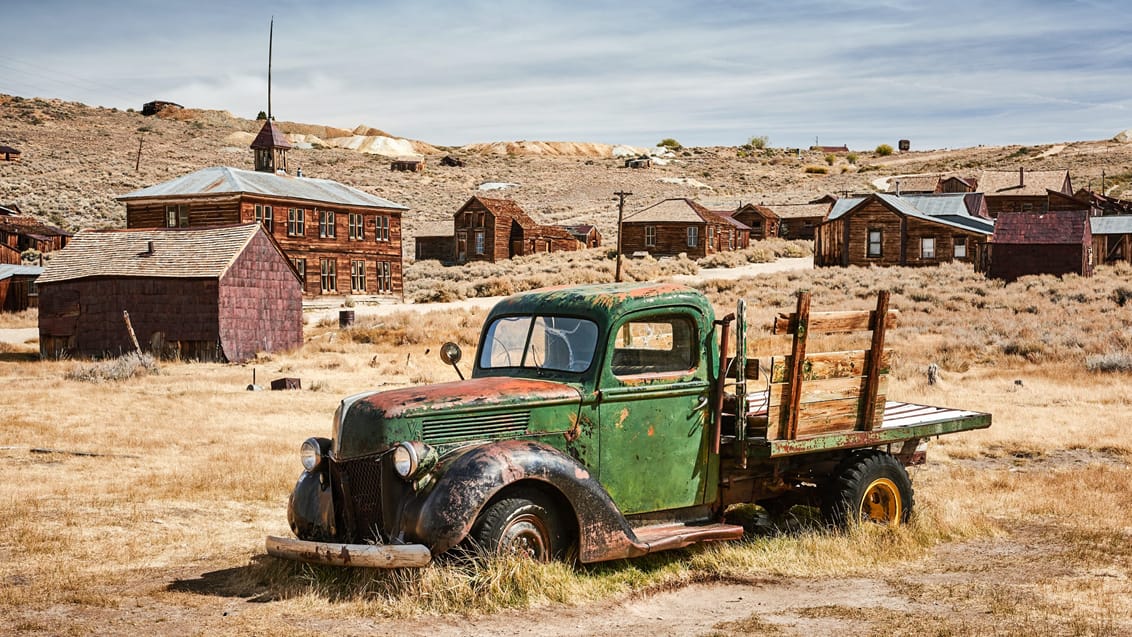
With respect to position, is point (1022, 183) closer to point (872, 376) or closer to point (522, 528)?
point (872, 376)

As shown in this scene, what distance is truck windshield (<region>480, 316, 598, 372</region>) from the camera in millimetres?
7766

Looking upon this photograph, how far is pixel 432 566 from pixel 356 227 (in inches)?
1738

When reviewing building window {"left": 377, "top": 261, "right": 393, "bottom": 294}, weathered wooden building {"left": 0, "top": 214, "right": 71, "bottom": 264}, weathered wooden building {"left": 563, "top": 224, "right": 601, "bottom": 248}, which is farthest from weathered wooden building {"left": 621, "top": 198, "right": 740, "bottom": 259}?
weathered wooden building {"left": 0, "top": 214, "right": 71, "bottom": 264}

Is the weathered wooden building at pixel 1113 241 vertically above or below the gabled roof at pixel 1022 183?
below

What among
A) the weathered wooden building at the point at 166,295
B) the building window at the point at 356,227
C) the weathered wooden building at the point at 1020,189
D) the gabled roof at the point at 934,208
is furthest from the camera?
the weathered wooden building at the point at 1020,189

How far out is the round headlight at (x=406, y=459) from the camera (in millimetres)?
6746

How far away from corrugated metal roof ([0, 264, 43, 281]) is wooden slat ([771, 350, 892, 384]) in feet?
152

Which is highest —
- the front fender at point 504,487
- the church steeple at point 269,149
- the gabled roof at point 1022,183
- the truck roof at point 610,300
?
the gabled roof at point 1022,183

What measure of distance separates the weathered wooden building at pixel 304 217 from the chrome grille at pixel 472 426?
39.0 m

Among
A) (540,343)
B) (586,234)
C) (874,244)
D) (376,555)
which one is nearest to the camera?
(376,555)

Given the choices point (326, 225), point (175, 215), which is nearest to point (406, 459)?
point (175, 215)

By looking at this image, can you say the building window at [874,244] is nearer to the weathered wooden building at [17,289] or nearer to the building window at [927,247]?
the building window at [927,247]

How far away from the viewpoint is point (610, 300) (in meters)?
7.79

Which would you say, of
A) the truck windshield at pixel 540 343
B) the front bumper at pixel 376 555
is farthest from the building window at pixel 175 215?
the front bumper at pixel 376 555
